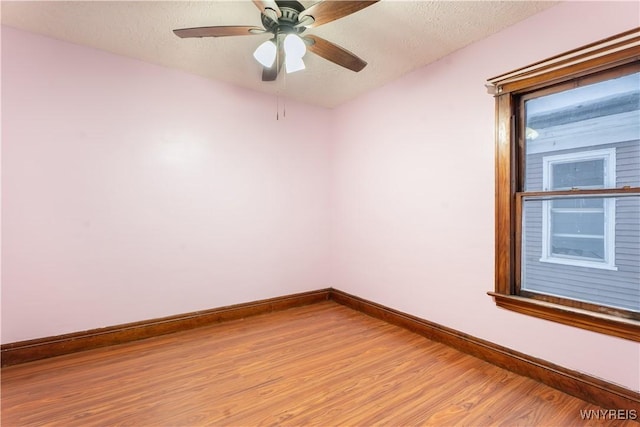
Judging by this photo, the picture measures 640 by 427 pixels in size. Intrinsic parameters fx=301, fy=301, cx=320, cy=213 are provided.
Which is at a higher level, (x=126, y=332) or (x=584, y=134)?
(x=584, y=134)

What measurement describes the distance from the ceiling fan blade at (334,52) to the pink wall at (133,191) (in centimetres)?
152

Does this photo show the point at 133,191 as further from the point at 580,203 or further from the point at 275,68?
the point at 580,203

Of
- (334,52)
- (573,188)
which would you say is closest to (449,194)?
(573,188)

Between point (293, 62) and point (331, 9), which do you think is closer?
point (331, 9)

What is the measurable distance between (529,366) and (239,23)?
320 cm

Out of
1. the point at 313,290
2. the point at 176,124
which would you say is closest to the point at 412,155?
the point at 313,290

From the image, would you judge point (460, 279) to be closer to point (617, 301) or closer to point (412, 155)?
point (617, 301)

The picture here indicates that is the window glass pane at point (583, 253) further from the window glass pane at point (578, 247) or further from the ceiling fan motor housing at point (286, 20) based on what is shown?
the ceiling fan motor housing at point (286, 20)

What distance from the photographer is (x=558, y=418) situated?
1.73 metres

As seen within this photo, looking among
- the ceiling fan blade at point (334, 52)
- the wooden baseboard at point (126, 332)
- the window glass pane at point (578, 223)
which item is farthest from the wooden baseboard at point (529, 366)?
the ceiling fan blade at point (334, 52)

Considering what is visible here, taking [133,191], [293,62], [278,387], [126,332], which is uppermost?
[293,62]

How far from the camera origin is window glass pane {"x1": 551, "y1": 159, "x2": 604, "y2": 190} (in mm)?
1962

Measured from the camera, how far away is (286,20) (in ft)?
6.15

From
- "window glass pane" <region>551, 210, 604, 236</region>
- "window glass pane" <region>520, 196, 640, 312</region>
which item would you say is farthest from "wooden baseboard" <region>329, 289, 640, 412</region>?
"window glass pane" <region>551, 210, 604, 236</region>
